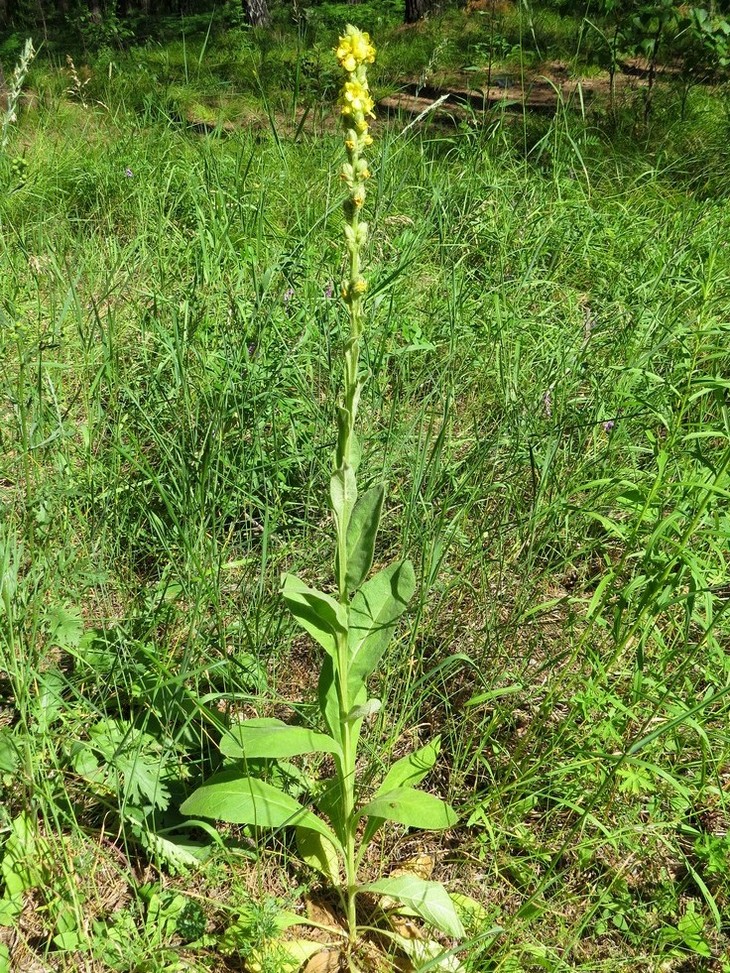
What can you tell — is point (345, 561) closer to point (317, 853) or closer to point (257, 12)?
point (317, 853)

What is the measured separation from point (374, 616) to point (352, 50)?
100 centimetres

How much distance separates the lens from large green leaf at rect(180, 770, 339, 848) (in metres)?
1.42

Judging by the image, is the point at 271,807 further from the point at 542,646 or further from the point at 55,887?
the point at 542,646

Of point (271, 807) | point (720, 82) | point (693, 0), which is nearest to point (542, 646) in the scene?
point (271, 807)

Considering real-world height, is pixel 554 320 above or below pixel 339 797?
above

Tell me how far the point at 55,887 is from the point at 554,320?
2.39m

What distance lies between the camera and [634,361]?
→ 7.87 ft

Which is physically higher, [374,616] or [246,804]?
[374,616]

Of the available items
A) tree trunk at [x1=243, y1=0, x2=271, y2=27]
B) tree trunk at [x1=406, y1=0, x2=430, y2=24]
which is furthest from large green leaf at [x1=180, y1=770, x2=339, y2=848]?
tree trunk at [x1=243, y1=0, x2=271, y2=27]

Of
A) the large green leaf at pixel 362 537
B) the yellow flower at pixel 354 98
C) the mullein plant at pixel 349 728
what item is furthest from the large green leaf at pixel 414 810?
the yellow flower at pixel 354 98

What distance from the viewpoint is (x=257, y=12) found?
1071cm

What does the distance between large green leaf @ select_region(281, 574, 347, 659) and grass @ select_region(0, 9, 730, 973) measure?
211 mm

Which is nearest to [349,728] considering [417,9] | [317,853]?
[317,853]

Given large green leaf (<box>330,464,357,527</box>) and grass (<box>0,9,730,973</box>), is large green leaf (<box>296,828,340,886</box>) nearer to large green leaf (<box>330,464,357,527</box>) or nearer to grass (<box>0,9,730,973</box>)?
grass (<box>0,9,730,973</box>)
